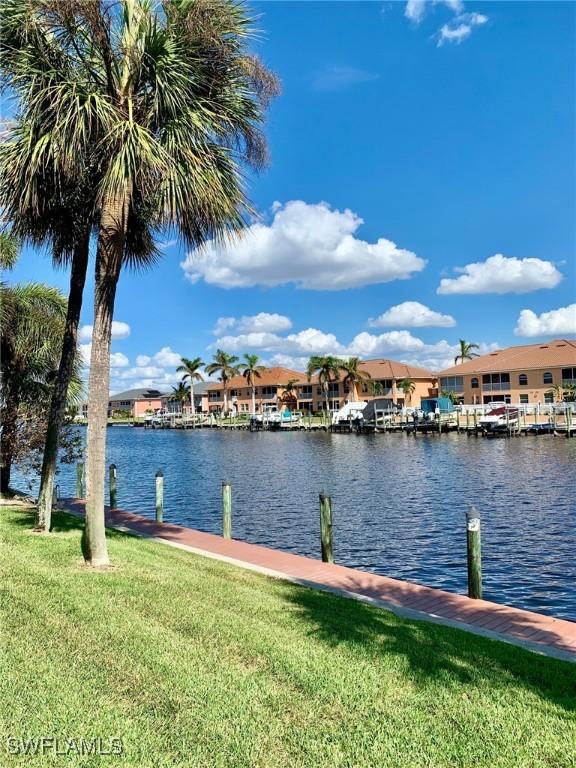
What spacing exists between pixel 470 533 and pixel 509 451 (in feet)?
123

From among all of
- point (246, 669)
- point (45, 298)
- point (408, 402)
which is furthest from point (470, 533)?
point (408, 402)

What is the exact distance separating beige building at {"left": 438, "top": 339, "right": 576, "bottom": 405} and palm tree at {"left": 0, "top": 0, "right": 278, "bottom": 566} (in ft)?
228

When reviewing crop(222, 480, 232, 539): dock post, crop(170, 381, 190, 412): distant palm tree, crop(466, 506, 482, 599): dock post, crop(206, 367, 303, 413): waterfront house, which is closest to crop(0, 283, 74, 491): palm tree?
crop(222, 480, 232, 539): dock post

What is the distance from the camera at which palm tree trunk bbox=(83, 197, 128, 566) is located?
8.77m

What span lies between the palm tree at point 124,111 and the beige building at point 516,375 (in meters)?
69.6

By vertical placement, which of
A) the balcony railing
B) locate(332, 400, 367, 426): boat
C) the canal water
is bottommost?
the canal water

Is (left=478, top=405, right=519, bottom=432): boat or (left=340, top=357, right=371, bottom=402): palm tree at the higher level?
(left=340, top=357, right=371, bottom=402): palm tree

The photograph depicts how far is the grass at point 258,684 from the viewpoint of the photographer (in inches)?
161

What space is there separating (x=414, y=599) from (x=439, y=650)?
2.96m

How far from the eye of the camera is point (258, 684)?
4957 mm

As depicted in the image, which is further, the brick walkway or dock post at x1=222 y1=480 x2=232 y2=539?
dock post at x1=222 y1=480 x2=232 y2=539

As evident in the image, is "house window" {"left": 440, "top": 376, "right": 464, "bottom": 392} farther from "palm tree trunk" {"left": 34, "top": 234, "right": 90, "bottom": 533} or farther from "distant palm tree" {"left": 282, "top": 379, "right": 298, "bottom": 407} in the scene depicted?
"palm tree trunk" {"left": 34, "top": 234, "right": 90, "bottom": 533}

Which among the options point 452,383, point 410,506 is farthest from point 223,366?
point 410,506

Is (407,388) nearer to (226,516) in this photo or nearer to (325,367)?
(325,367)
